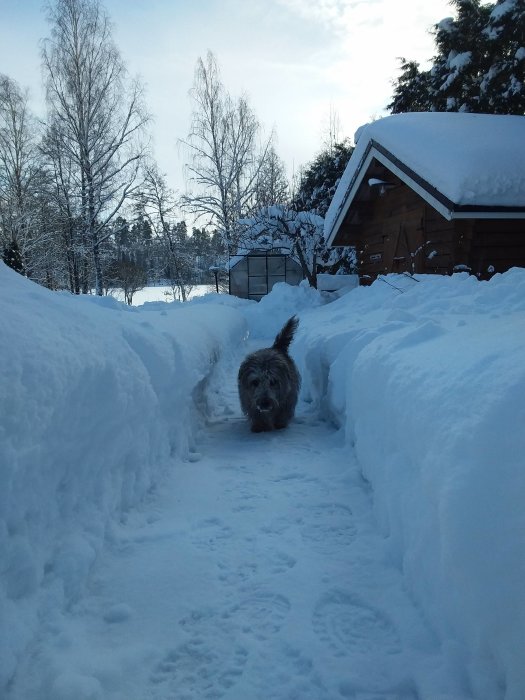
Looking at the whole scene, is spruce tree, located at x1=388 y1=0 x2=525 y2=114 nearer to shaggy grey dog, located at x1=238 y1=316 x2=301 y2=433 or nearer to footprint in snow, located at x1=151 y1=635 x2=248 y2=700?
shaggy grey dog, located at x1=238 y1=316 x2=301 y2=433

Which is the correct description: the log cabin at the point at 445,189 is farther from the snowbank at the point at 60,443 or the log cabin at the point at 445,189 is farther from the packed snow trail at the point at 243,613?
the snowbank at the point at 60,443

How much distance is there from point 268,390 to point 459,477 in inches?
139

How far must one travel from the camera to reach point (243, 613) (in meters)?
2.15

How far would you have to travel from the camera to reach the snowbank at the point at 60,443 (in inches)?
69.6

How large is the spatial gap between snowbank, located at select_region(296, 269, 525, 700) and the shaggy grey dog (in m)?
1.59

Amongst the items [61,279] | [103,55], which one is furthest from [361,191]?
[61,279]

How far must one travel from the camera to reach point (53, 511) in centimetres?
211

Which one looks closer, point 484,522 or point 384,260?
point 484,522

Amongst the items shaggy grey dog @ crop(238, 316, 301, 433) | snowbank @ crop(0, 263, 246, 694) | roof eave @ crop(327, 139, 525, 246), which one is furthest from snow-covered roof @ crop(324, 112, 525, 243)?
snowbank @ crop(0, 263, 246, 694)

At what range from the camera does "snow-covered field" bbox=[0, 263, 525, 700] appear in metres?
1.64

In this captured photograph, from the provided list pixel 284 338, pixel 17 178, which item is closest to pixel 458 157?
pixel 284 338

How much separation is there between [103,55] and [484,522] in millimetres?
25444

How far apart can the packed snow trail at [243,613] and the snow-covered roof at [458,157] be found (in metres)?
6.78

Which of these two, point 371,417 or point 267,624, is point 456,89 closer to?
point 371,417
